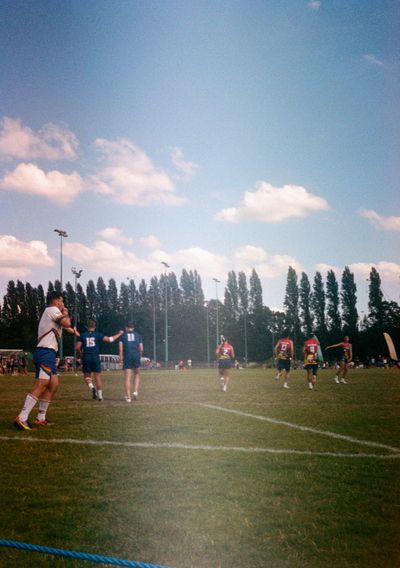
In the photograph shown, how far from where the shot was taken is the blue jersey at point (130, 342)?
13.5 metres

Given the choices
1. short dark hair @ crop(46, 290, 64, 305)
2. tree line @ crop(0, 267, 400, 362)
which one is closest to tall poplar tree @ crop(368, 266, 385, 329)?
tree line @ crop(0, 267, 400, 362)

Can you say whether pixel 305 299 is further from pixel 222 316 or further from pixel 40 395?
pixel 40 395

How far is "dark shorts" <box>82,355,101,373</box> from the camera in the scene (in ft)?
46.8

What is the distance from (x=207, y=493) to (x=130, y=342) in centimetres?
955

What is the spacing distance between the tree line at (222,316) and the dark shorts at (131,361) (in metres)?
75.8

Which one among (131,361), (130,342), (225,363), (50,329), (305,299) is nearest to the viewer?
(50,329)

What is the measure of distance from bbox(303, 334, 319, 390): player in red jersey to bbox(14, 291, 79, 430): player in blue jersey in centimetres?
1196

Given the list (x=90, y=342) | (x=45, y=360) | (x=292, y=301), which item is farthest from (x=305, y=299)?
(x=45, y=360)

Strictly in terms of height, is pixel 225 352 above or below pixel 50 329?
below

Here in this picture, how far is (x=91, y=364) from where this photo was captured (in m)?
14.4

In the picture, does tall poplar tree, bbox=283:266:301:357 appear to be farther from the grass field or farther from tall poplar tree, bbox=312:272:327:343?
the grass field

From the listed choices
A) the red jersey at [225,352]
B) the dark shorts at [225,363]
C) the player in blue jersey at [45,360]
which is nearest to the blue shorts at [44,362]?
the player in blue jersey at [45,360]

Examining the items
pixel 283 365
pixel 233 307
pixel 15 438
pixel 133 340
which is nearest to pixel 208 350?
pixel 233 307

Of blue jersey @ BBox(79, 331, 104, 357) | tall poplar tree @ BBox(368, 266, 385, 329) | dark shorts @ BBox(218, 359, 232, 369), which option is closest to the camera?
blue jersey @ BBox(79, 331, 104, 357)
